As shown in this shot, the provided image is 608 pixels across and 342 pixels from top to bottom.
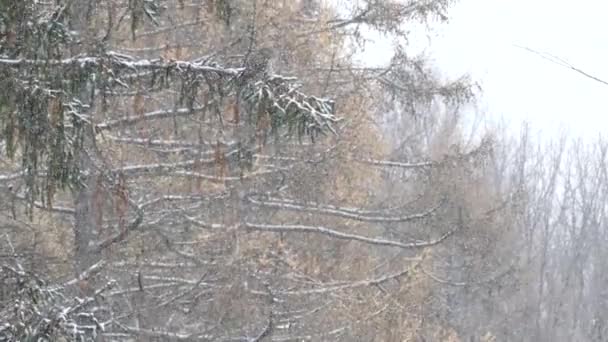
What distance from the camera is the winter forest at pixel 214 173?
4.36 m

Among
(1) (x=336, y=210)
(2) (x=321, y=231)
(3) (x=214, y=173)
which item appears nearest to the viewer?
(3) (x=214, y=173)

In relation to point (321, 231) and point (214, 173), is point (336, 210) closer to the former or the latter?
point (321, 231)

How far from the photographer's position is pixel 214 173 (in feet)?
27.0

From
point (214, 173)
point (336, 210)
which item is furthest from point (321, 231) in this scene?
point (214, 173)

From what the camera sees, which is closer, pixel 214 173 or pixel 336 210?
pixel 214 173

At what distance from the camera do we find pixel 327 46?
31.4 feet

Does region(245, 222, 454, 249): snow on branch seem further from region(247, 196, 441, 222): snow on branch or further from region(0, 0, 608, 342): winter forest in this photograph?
region(247, 196, 441, 222): snow on branch

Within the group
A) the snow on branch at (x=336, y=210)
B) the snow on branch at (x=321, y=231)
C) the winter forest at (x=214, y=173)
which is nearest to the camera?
the winter forest at (x=214, y=173)

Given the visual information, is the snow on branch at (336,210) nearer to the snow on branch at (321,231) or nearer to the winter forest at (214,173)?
the winter forest at (214,173)

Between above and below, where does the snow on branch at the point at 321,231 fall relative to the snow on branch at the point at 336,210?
below

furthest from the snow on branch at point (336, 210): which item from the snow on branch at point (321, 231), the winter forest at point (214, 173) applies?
the snow on branch at point (321, 231)

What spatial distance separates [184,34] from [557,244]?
80.5ft

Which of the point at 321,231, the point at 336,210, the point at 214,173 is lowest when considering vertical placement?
the point at 321,231

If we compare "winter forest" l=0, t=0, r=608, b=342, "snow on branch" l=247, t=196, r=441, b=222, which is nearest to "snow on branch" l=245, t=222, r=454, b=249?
"winter forest" l=0, t=0, r=608, b=342
